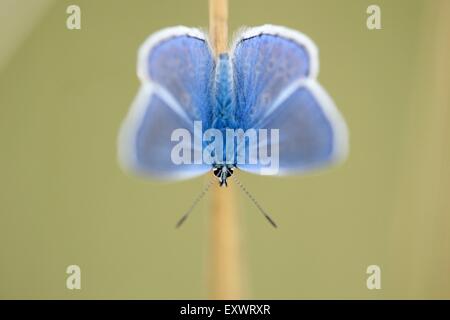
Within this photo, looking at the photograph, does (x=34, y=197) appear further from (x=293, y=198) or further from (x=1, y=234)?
(x=293, y=198)

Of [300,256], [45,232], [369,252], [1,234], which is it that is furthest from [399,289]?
[1,234]

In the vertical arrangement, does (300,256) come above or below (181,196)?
below

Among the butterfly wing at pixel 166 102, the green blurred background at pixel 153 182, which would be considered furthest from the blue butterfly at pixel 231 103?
the green blurred background at pixel 153 182

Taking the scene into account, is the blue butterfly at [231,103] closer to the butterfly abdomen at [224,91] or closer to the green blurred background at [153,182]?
the butterfly abdomen at [224,91]

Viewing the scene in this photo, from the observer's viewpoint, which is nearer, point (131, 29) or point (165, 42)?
point (165, 42)

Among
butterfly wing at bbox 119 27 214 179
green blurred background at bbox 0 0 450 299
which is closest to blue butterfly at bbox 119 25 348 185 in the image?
butterfly wing at bbox 119 27 214 179

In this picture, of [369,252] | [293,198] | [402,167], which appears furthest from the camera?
[293,198]

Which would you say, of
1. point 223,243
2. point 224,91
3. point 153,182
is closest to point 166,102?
point 224,91

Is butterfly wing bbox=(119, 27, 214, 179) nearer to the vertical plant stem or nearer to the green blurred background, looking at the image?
the vertical plant stem
